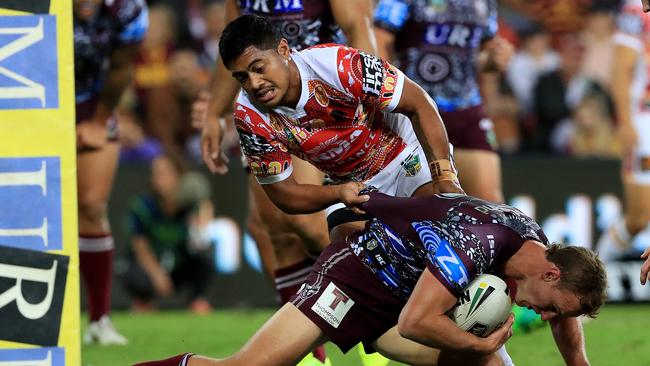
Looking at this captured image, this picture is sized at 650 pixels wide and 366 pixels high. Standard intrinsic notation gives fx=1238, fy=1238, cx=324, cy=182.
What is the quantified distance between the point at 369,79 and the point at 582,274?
3.89 ft

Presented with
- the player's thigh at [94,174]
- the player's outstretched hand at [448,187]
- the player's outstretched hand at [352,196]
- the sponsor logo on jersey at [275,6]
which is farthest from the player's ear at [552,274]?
the player's thigh at [94,174]

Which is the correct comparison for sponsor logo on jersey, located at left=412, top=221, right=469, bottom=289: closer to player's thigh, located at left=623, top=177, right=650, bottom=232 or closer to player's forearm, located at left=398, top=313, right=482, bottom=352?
player's forearm, located at left=398, top=313, right=482, bottom=352

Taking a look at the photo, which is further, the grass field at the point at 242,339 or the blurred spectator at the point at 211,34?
the blurred spectator at the point at 211,34

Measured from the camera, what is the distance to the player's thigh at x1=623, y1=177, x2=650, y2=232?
8633 mm

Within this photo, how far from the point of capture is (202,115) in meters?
6.52

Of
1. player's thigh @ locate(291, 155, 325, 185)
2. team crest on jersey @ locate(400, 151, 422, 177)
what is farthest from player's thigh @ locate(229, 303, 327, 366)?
player's thigh @ locate(291, 155, 325, 185)

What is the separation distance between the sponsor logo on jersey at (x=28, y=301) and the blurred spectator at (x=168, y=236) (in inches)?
228

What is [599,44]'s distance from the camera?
42.6 ft

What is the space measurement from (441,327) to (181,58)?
27.3 ft

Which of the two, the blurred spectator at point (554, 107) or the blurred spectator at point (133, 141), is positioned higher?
the blurred spectator at point (554, 107)

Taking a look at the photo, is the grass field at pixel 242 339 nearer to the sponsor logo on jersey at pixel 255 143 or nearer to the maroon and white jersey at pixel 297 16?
the maroon and white jersey at pixel 297 16

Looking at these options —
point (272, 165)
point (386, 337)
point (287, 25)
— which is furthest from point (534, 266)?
point (287, 25)

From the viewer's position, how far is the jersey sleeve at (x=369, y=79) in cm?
498

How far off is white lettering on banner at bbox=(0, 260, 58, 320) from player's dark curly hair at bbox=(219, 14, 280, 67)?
1124mm
